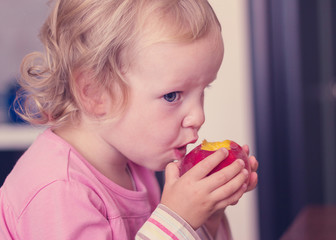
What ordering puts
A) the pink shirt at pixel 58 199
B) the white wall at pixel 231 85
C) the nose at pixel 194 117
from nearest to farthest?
the pink shirt at pixel 58 199 → the nose at pixel 194 117 → the white wall at pixel 231 85

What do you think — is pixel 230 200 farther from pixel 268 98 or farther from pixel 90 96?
pixel 268 98

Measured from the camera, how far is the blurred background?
2.30 m

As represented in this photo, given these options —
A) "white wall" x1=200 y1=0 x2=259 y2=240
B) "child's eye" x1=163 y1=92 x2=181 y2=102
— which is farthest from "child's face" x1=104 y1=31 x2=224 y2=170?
"white wall" x1=200 y1=0 x2=259 y2=240

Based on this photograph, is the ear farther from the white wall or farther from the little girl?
the white wall

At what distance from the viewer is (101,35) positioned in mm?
884

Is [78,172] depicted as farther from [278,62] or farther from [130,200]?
[278,62]

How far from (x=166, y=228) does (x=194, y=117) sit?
203mm

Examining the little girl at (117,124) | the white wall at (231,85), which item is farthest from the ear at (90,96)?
the white wall at (231,85)

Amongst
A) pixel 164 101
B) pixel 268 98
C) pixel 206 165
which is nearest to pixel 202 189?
pixel 206 165

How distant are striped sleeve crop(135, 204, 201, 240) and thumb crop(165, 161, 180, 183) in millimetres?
67

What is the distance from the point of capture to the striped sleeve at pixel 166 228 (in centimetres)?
81

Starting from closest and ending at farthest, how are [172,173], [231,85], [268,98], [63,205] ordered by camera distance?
1. [63,205]
2. [172,173]
3. [231,85]
4. [268,98]

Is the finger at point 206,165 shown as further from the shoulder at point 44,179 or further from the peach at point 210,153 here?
the shoulder at point 44,179

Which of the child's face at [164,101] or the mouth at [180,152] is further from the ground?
the child's face at [164,101]
